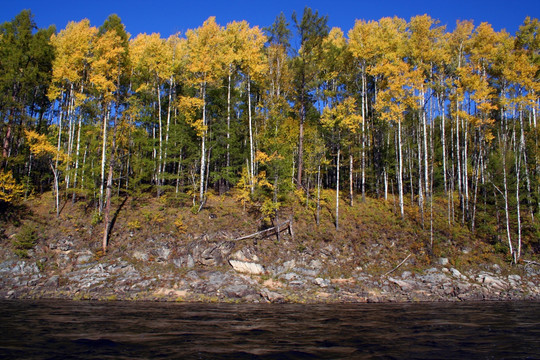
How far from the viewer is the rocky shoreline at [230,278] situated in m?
16.3

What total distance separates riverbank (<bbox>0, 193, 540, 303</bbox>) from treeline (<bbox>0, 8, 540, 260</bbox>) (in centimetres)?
203

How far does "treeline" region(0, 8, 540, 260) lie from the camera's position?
23.8 metres

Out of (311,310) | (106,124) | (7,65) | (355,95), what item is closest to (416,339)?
(311,310)

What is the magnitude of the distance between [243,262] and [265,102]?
13967 millimetres

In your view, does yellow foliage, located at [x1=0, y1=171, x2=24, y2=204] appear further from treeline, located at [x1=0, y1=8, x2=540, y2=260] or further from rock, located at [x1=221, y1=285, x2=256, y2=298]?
rock, located at [x1=221, y1=285, x2=256, y2=298]

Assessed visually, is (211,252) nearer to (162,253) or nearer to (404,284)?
(162,253)

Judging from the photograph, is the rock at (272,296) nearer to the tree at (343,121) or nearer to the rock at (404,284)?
the rock at (404,284)

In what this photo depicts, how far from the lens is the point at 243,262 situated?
19125 millimetres

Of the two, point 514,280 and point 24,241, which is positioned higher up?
point 24,241

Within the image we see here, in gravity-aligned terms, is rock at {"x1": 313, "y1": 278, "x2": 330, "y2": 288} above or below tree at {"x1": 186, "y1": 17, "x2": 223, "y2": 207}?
below

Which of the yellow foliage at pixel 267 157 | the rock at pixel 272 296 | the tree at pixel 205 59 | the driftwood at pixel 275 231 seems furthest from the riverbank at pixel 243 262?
the tree at pixel 205 59

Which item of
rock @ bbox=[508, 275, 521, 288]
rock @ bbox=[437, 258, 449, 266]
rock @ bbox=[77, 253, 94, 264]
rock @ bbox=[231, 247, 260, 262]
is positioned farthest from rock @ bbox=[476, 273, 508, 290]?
rock @ bbox=[77, 253, 94, 264]

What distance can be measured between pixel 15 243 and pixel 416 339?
22.8 m

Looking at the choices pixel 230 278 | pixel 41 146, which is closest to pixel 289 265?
pixel 230 278
